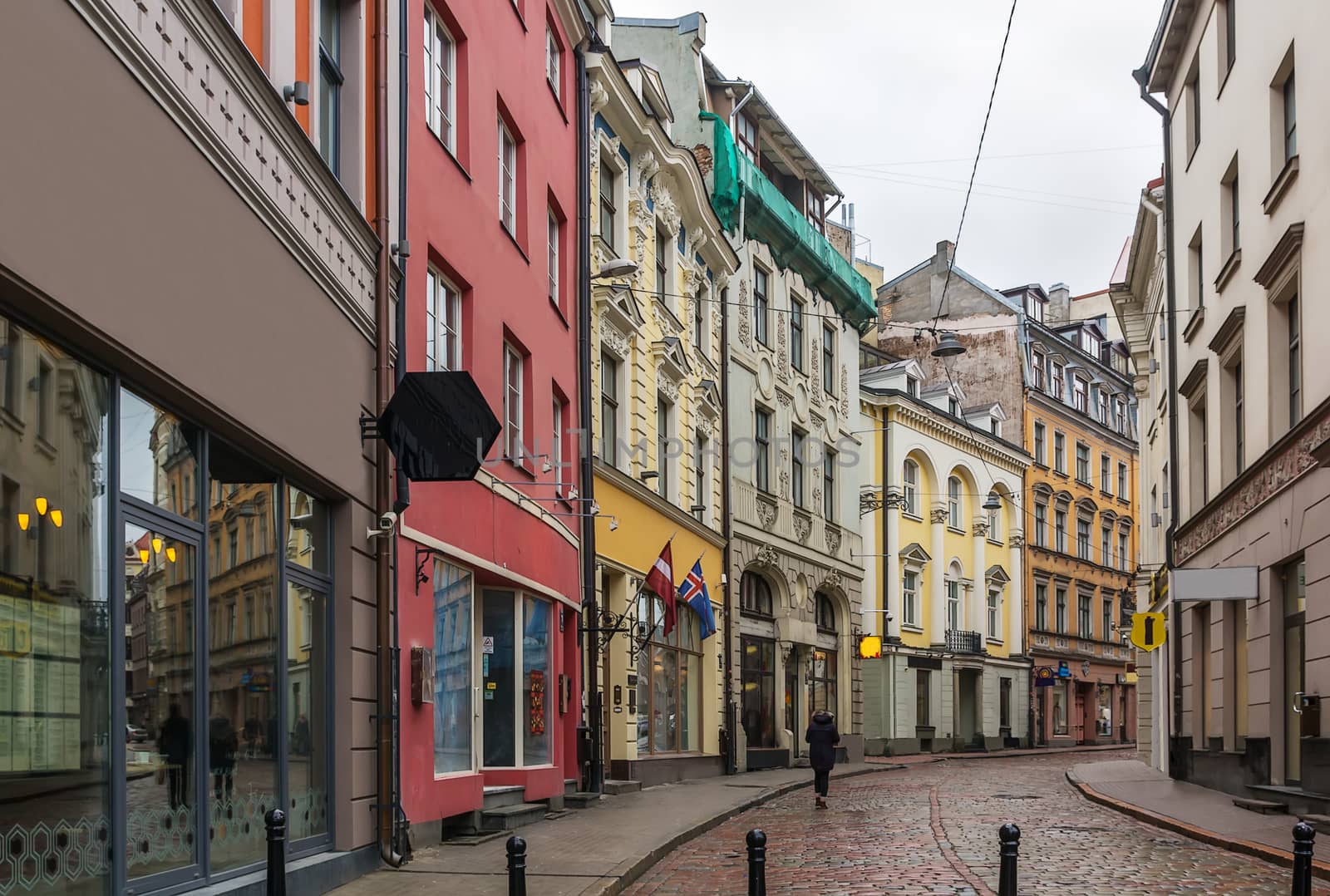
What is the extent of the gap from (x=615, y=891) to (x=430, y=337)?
228 inches

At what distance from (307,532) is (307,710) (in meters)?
1.34

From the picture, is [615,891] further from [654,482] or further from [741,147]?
[741,147]

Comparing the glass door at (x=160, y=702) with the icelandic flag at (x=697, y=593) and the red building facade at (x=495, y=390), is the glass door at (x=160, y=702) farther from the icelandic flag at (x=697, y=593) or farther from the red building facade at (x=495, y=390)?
the icelandic flag at (x=697, y=593)

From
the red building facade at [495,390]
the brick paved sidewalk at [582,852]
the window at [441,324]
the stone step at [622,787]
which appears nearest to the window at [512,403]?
the red building facade at [495,390]

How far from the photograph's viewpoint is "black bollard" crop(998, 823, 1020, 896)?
9078mm

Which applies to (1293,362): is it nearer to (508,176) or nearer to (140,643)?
(508,176)

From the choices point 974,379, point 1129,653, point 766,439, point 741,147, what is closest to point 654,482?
point 766,439

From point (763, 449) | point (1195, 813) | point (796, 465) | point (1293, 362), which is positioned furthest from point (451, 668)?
point (796, 465)

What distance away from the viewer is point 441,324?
50.3ft

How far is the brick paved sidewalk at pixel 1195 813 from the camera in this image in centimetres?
1476

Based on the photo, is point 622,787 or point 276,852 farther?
point 622,787

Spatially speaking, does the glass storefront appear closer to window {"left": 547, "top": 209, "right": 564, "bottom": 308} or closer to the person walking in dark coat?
window {"left": 547, "top": 209, "right": 564, "bottom": 308}

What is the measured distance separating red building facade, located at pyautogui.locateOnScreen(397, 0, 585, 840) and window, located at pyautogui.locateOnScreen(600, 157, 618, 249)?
2.10m

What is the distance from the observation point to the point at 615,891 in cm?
1179
